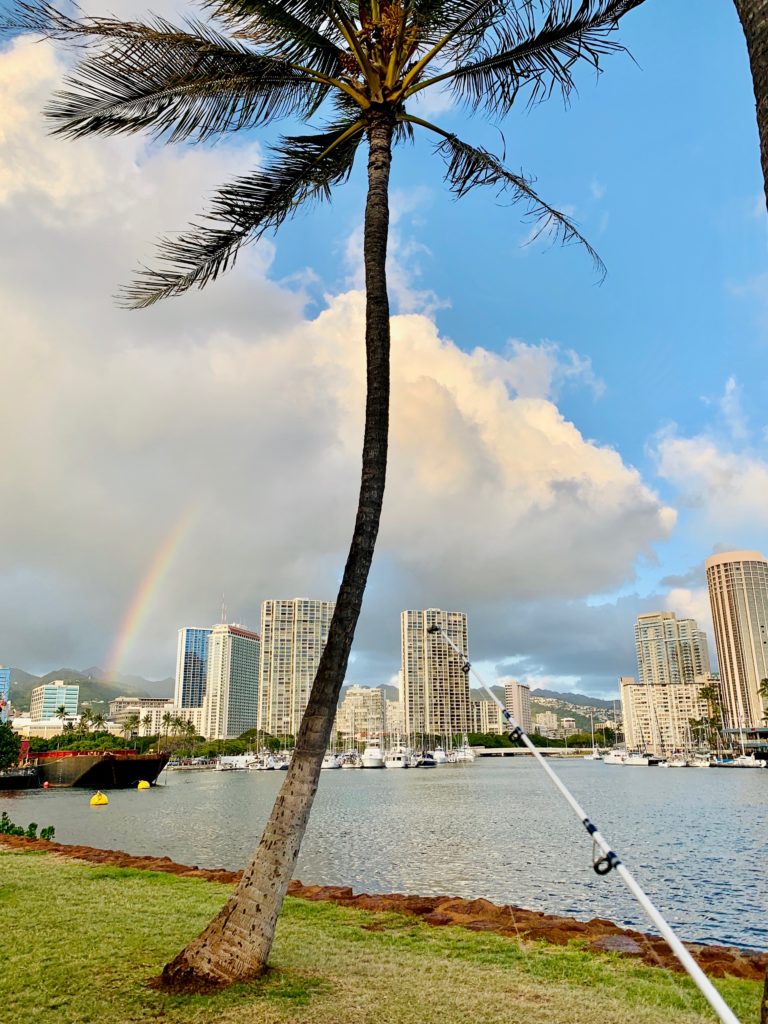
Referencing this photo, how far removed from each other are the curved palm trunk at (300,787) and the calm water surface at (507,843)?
11607mm

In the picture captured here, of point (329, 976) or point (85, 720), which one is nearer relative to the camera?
point (329, 976)

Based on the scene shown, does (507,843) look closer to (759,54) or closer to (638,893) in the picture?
(638,893)

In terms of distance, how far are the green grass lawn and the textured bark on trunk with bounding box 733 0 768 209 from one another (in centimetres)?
633

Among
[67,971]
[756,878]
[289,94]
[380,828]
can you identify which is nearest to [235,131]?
[289,94]

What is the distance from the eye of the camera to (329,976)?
7.02m

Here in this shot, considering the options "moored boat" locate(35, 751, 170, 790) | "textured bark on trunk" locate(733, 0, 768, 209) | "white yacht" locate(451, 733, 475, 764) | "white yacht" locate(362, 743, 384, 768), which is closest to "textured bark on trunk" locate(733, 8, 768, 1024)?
"textured bark on trunk" locate(733, 0, 768, 209)

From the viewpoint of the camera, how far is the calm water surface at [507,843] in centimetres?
1838

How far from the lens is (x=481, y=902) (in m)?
12.5

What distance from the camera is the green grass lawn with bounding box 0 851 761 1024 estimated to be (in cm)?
584

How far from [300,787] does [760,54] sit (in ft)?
19.9

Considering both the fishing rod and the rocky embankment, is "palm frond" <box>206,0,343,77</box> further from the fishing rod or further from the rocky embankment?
the rocky embankment

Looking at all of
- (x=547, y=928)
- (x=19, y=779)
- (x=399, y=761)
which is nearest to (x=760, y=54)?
(x=547, y=928)

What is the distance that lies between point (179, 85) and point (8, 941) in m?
9.89

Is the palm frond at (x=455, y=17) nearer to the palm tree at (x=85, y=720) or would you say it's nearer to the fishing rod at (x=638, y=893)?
the fishing rod at (x=638, y=893)
